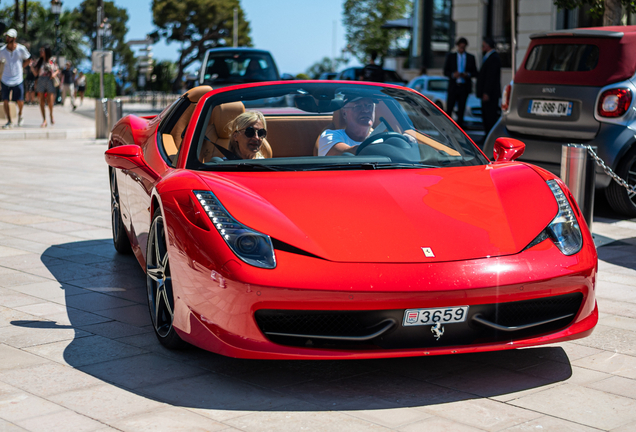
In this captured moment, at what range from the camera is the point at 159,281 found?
13.6ft

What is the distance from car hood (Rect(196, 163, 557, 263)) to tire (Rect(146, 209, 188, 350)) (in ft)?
1.30

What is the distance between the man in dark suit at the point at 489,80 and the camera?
14.7m

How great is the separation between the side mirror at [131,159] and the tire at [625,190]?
504 centimetres

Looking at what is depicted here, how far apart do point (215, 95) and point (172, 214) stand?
1.09m

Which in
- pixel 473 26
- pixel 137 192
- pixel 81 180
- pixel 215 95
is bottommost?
pixel 81 180

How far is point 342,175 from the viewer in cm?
409

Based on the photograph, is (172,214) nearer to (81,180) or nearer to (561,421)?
(561,421)

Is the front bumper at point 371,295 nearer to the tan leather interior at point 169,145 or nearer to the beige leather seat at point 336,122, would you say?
the tan leather interior at point 169,145

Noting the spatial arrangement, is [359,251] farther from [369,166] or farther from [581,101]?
[581,101]

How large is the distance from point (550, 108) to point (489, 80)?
6.33 meters

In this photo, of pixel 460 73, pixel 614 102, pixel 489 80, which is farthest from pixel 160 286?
pixel 460 73

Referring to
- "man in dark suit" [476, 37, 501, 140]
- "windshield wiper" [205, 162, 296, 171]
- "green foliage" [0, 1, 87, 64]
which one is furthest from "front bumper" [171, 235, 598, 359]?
"green foliage" [0, 1, 87, 64]

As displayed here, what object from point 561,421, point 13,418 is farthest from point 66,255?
point 561,421

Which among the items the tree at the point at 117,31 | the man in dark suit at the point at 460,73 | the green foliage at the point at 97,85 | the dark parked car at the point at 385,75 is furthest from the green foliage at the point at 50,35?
the tree at the point at 117,31
